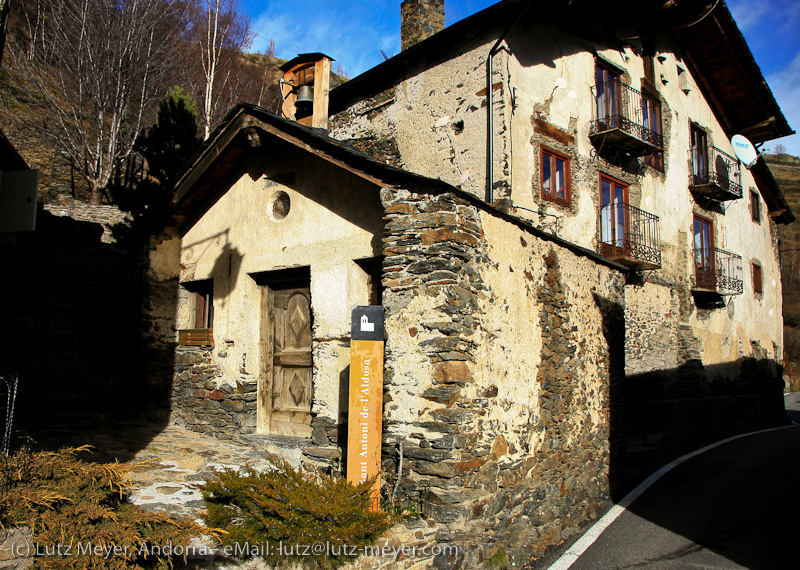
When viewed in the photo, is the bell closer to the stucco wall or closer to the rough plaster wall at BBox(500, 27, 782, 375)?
the stucco wall

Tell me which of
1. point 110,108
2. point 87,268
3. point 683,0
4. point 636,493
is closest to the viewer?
point 636,493

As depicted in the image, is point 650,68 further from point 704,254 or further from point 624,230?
point 704,254

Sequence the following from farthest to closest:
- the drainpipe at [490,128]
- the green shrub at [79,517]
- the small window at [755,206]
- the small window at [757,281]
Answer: the small window at [755,206]
the small window at [757,281]
the drainpipe at [490,128]
the green shrub at [79,517]

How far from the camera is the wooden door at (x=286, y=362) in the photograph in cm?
789

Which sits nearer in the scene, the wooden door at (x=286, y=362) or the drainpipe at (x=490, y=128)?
the wooden door at (x=286, y=362)

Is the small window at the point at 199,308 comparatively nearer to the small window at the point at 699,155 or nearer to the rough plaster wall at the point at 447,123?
the rough plaster wall at the point at 447,123

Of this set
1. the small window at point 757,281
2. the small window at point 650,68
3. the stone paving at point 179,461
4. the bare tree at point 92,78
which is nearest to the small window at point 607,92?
the small window at point 650,68

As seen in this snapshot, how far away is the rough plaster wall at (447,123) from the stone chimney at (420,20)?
79.1 inches

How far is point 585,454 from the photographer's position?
7.97m

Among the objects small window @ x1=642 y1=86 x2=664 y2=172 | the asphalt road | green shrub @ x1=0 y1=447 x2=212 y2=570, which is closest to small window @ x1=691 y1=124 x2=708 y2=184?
small window @ x1=642 y1=86 x2=664 y2=172

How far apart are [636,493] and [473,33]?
8.49 meters

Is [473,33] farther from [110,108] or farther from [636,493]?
[110,108]

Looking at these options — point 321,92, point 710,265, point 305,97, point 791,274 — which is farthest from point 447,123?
point 791,274

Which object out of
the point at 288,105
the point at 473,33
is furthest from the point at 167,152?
the point at 473,33
